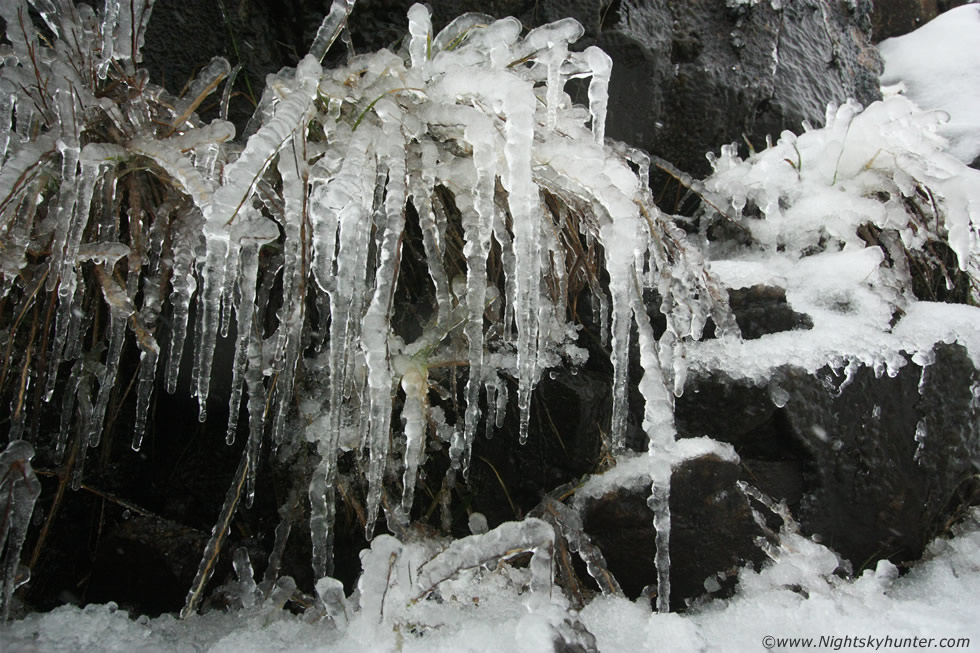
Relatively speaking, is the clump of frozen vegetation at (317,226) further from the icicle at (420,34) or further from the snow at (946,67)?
the snow at (946,67)

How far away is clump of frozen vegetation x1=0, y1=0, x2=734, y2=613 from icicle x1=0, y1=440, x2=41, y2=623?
0.07 metres

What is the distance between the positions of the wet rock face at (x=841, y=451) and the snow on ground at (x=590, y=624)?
18cm

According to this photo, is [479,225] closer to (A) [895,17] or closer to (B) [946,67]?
(B) [946,67]

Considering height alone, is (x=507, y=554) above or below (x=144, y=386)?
below

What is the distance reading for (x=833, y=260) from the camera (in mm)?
2297

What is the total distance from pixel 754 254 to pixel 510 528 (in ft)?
5.77

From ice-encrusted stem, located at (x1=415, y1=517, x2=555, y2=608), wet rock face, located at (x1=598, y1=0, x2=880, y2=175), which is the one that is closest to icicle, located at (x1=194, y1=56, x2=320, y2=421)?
ice-encrusted stem, located at (x1=415, y1=517, x2=555, y2=608)

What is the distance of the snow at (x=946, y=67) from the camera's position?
3.62 m

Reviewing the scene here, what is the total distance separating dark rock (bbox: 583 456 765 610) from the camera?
160 centimetres

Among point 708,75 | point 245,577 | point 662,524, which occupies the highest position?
point 708,75

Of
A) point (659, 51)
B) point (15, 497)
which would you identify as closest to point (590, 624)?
point (15, 497)

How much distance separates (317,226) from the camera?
1.20m

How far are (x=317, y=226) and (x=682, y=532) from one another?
120 centimetres

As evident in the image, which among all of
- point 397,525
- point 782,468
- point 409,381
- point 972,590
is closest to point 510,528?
point 397,525
